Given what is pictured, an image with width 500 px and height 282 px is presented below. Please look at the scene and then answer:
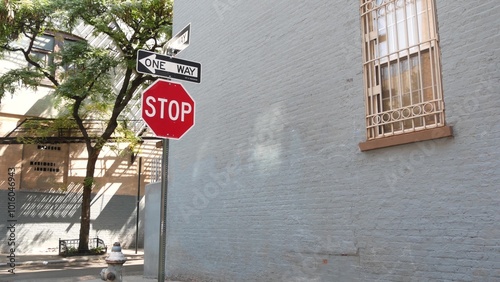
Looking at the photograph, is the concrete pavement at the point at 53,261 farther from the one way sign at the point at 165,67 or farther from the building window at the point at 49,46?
the one way sign at the point at 165,67

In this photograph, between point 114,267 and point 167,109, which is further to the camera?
point 114,267

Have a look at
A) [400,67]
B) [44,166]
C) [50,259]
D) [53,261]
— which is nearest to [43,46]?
[44,166]

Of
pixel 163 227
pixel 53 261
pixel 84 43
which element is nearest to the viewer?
pixel 163 227

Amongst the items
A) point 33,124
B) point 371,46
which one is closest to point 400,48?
point 371,46

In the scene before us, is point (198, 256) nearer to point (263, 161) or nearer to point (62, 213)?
point (263, 161)

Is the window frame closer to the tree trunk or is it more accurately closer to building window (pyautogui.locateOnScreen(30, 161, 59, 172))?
building window (pyautogui.locateOnScreen(30, 161, 59, 172))

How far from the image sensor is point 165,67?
16.6 feet

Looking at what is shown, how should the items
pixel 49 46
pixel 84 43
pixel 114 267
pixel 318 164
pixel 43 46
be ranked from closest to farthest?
1. pixel 114 267
2. pixel 318 164
3. pixel 84 43
4. pixel 43 46
5. pixel 49 46

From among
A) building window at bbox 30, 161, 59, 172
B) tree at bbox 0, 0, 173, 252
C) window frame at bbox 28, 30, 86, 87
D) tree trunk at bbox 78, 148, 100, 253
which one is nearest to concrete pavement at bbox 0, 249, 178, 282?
tree trunk at bbox 78, 148, 100, 253

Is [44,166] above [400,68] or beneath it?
above

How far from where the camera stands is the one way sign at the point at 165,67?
4863mm

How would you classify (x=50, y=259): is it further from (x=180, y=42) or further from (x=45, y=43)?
(x=180, y=42)

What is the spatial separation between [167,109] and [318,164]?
2995mm

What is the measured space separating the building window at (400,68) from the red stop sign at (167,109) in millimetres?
2690
